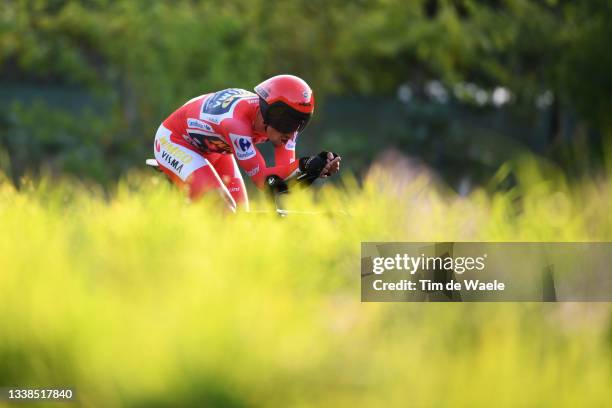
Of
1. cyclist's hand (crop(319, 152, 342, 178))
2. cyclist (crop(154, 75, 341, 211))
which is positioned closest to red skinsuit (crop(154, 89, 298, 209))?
cyclist (crop(154, 75, 341, 211))

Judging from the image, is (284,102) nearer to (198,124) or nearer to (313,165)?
(313,165)

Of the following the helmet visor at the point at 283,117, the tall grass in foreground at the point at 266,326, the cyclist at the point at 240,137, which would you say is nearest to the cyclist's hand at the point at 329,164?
the cyclist at the point at 240,137

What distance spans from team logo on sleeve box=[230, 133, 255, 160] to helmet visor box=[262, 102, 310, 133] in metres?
0.28

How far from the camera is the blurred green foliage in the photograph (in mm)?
27562

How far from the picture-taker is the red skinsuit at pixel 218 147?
9.00 metres

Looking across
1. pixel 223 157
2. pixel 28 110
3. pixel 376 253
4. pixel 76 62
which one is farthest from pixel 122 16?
pixel 376 253

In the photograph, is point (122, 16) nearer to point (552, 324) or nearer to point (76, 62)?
point (76, 62)

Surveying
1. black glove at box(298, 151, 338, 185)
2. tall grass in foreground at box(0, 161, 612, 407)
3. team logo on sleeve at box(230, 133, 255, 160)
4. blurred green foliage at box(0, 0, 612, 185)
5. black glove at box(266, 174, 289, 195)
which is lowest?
tall grass in foreground at box(0, 161, 612, 407)

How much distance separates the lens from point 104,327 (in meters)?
4.96

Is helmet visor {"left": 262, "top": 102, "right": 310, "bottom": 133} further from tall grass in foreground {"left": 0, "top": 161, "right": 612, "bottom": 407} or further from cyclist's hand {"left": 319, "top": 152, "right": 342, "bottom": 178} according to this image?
tall grass in foreground {"left": 0, "top": 161, "right": 612, "bottom": 407}

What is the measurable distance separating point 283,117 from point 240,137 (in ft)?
1.35

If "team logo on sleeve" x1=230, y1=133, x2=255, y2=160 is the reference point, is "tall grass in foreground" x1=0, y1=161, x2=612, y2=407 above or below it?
below

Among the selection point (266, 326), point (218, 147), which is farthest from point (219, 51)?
point (266, 326)

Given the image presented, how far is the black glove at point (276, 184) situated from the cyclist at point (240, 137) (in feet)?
0.04
